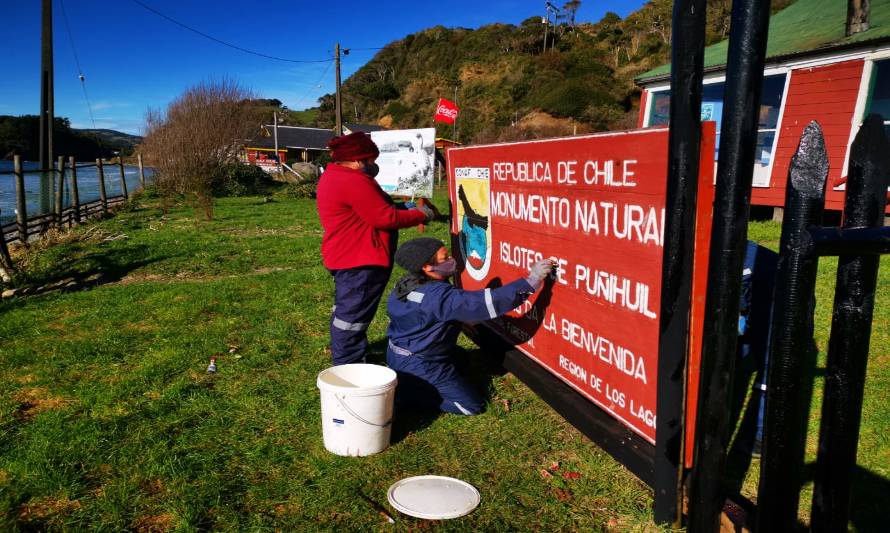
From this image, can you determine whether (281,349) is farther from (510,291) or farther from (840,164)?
(840,164)

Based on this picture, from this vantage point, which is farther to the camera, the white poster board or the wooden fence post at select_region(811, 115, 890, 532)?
the white poster board

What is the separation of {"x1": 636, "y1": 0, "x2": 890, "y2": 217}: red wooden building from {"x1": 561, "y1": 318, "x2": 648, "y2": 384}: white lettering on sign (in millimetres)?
7897

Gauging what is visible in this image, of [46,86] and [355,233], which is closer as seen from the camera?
[355,233]

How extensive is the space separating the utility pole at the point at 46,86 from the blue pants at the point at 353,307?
710 inches

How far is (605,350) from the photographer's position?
3.16 metres

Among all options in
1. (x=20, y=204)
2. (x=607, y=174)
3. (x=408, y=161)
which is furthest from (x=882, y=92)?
(x=20, y=204)

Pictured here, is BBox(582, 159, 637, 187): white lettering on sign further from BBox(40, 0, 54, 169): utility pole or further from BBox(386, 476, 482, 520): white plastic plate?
BBox(40, 0, 54, 169): utility pole

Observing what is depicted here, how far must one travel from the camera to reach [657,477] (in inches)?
103

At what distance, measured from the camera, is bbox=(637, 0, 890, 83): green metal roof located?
1130 centimetres

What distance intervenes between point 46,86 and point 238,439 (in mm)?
19444

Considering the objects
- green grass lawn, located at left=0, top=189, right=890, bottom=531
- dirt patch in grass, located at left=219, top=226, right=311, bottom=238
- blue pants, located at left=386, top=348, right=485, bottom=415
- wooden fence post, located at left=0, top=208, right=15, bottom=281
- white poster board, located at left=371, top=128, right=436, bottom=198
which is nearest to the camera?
green grass lawn, located at left=0, top=189, right=890, bottom=531

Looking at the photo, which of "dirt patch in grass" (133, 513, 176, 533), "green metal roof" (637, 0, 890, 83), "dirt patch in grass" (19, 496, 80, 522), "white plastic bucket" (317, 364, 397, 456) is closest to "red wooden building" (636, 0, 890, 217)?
"green metal roof" (637, 0, 890, 83)

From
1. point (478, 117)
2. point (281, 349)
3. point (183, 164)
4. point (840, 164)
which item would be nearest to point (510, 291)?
point (281, 349)

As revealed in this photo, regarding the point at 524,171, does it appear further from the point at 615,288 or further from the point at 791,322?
the point at 791,322
